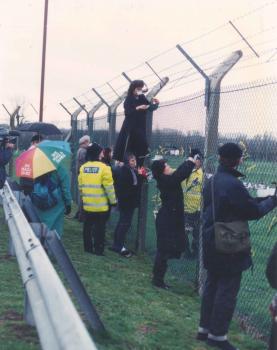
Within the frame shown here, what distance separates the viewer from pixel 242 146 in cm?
647

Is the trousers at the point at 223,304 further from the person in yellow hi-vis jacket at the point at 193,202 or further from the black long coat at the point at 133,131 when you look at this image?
the black long coat at the point at 133,131

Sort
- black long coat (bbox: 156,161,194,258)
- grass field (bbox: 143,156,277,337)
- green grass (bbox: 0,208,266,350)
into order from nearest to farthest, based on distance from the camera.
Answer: green grass (bbox: 0,208,266,350), grass field (bbox: 143,156,277,337), black long coat (bbox: 156,161,194,258)

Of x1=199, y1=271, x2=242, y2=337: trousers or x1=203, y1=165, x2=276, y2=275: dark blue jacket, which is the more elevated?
x1=203, y1=165, x2=276, y2=275: dark blue jacket

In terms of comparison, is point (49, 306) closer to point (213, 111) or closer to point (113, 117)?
point (213, 111)

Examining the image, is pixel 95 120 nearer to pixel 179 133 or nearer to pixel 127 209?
pixel 127 209

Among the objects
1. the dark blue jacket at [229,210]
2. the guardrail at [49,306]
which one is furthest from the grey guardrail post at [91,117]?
the guardrail at [49,306]

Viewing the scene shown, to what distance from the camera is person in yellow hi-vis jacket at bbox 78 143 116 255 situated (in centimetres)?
989

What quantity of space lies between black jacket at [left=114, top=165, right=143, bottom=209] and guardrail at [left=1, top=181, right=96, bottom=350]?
539 cm

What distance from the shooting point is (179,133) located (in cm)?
888

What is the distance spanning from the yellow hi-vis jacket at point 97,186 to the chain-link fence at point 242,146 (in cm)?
71

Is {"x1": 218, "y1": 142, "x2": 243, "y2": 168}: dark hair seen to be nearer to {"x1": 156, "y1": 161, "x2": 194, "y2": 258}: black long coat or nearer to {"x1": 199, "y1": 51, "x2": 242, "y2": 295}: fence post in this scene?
{"x1": 199, "y1": 51, "x2": 242, "y2": 295}: fence post

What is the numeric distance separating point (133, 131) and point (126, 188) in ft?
3.32

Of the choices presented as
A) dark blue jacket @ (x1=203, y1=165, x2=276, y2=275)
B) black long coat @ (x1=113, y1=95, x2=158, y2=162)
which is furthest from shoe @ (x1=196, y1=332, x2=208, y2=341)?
black long coat @ (x1=113, y1=95, x2=158, y2=162)

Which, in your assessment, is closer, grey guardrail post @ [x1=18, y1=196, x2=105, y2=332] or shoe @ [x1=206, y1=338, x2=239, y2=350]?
grey guardrail post @ [x1=18, y1=196, x2=105, y2=332]
